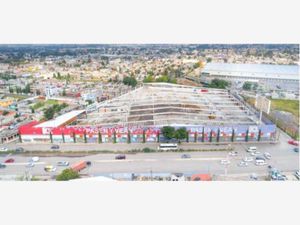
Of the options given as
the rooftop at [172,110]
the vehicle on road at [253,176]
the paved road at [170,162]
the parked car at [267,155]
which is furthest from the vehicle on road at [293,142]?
the vehicle on road at [253,176]

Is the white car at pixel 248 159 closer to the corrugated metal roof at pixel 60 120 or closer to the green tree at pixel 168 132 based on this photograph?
the green tree at pixel 168 132

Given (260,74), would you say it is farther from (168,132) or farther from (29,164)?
(29,164)

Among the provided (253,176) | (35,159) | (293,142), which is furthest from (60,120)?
(293,142)

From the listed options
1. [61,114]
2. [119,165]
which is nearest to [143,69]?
[61,114]

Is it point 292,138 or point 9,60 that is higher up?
point 9,60

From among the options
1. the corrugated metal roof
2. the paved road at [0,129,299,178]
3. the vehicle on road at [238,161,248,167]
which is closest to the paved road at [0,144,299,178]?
the paved road at [0,129,299,178]

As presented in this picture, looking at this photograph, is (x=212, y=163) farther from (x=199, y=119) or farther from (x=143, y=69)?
(x=143, y=69)
